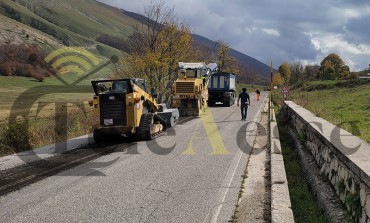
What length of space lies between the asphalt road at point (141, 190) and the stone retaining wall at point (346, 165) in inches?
68.8

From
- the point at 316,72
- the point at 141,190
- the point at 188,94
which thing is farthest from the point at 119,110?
the point at 316,72

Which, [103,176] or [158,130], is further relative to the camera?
[158,130]

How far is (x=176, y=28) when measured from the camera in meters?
35.0

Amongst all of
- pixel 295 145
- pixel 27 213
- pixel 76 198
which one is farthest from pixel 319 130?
pixel 27 213

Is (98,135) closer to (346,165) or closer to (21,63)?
(346,165)

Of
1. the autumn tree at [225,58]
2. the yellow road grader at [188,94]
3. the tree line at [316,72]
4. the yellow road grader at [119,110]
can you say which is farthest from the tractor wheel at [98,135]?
the autumn tree at [225,58]

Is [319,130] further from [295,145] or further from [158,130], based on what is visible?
[158,130]

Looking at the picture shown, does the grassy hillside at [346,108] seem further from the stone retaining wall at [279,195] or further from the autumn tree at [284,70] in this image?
the autumn tree at [284,70]

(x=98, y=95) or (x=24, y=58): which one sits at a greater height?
(x=24, y=58)

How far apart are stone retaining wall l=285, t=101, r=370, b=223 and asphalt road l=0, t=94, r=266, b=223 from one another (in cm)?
175

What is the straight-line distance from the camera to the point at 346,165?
6.37 metres

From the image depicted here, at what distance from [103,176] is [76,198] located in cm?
168

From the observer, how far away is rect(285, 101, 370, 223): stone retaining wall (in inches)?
212

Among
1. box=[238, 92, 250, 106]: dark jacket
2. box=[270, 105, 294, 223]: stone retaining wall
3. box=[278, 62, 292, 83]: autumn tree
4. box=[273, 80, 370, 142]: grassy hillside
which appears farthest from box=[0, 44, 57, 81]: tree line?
box=[270, 105, 294, 223]: stone retaining wall
